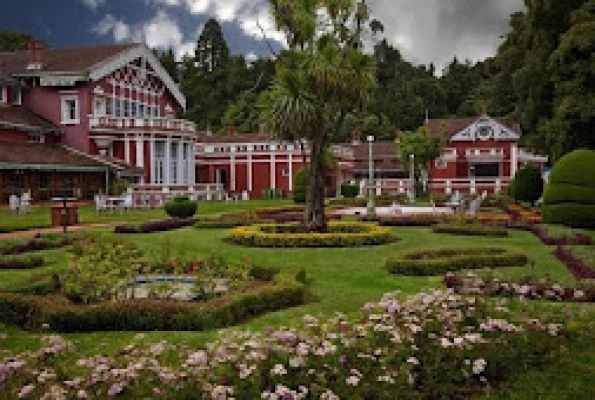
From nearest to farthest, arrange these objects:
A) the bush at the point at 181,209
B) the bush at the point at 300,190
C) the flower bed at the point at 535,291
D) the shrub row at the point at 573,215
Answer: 1. the flower bed at the point at 535,291
2. the shrub row at the point at 573,215
3. the bush at the point at 181,209
4. the bush at the point at 300,190

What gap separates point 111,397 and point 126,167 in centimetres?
3283

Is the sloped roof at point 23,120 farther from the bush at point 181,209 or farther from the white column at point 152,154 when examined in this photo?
the bush at point 181,209

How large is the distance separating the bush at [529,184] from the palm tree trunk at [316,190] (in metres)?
17.5

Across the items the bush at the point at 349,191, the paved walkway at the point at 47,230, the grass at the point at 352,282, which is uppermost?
the bush at the point at 349,191

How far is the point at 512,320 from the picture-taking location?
6.33 m

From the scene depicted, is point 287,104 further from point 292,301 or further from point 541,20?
point 541,20

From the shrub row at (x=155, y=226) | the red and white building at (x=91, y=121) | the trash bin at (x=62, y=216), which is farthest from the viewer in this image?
the red and white building at (x=91, y=121)

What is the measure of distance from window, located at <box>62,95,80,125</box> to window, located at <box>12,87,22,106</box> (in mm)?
2865

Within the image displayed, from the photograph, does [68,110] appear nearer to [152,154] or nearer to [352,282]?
[152,154]

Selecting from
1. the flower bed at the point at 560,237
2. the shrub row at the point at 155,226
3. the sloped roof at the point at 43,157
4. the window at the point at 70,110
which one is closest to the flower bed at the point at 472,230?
the flower bed at the point at 560,237

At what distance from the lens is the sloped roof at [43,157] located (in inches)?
1157

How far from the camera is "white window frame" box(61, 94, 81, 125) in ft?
122

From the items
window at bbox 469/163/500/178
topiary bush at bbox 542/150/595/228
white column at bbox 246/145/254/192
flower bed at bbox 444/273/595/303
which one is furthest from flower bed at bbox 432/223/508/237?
window at bbox 469/163/500/178

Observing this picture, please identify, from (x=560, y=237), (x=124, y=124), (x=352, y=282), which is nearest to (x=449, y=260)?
(x=352, y=282)
